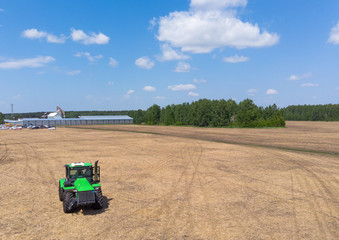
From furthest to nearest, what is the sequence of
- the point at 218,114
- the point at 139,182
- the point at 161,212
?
the point at 218,114 < the point at 139,182 < the point at 161,212

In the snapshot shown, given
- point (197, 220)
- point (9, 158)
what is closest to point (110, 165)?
point (9, 158)

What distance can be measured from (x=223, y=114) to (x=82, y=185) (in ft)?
362

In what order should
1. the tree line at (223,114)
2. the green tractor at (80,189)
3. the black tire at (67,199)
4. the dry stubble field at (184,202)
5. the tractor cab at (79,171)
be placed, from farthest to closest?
1. the tree line at (223,114)
2. the tractor cab at (79,171)
3. the black tire at (67,199)
4. the green tractor at (80,189)
5. the dry stubble field at (184,202)

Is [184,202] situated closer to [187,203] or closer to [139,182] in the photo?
[187,203]

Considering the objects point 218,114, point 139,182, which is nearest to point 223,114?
point 218,114

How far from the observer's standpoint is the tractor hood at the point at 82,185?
1336cm

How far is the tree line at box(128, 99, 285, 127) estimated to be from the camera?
108625 mm

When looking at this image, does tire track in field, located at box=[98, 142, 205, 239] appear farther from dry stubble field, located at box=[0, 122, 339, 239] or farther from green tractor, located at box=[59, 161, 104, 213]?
green tractor, located at box=[59, 161, 104, 213]

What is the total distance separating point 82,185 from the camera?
1383 cm

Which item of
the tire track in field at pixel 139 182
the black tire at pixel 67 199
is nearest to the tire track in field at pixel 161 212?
the tire track in field at pixel 139 182

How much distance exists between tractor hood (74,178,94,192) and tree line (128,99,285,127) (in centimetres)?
10126

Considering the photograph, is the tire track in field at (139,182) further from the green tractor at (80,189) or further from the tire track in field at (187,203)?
the green tractor at (80,189)

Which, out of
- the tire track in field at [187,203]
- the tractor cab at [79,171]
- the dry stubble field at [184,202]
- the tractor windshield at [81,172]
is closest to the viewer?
the dry stubble field at [184,202]

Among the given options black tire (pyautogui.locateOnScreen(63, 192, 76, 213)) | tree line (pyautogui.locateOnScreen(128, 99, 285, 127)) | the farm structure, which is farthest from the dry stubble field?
the farm structure
